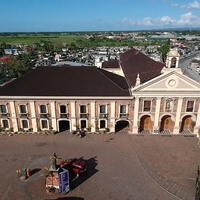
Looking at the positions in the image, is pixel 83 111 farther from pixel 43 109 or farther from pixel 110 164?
pixel 110 164

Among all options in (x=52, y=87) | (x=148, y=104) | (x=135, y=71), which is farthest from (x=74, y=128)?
(x=135, y=71)

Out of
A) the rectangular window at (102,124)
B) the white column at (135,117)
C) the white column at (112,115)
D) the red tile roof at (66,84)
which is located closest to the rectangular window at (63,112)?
the red tile roof at (66,84)

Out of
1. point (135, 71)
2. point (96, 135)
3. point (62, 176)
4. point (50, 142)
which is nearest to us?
point (62, 176)

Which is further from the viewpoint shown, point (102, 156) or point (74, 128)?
point (74, 128)

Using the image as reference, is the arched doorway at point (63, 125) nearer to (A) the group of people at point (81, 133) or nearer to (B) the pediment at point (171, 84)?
(A) the group of people at point (81, 133)

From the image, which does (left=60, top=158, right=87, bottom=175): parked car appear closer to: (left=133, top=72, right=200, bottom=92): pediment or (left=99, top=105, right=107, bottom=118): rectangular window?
(left=99, top=105, right=107, bottom=118): rectangular window

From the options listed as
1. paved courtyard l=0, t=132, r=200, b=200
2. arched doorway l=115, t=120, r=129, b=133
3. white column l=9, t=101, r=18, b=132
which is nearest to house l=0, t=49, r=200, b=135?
white column l=9, t=101, r=18, b=132

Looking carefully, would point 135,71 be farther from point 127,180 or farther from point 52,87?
point 127,180
